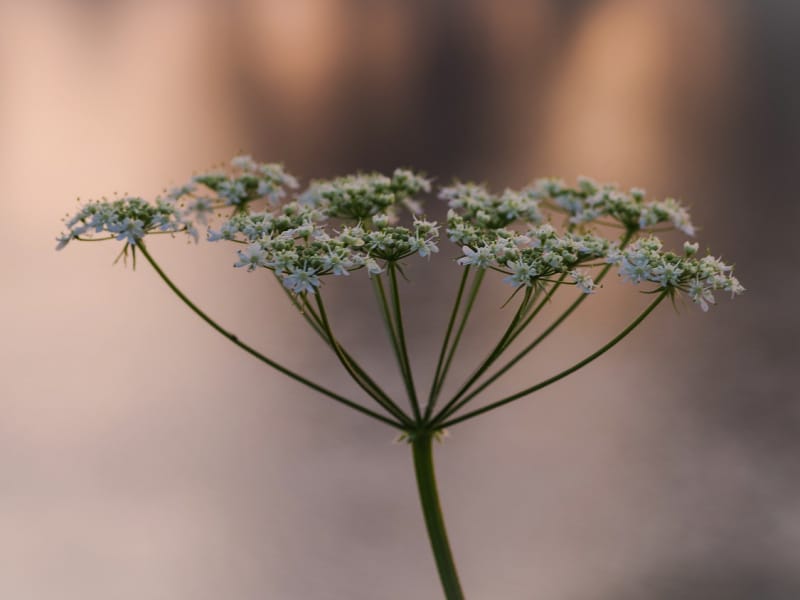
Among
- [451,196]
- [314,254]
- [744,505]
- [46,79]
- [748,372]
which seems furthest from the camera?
[46,79]

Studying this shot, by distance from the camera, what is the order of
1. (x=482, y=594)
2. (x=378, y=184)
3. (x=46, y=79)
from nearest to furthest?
(x=378, y=184), (x=482, y=594), (x=46, y=79)

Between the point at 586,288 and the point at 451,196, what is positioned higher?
the point at 451,196

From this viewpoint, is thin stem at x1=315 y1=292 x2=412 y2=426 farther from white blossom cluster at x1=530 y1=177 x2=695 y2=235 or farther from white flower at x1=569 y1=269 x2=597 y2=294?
white blossom cluster at x1=530 y1=177 x2=695 y2=235

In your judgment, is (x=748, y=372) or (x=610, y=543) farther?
(x=748, y=372)

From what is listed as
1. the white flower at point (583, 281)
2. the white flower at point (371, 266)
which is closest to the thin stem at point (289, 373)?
the white flower at point (371, 266)

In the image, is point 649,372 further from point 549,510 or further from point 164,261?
point 164,261

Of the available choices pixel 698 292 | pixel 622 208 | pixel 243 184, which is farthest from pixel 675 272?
pixel 243 184

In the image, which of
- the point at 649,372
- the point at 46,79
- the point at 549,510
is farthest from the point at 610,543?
the point at 46,79
